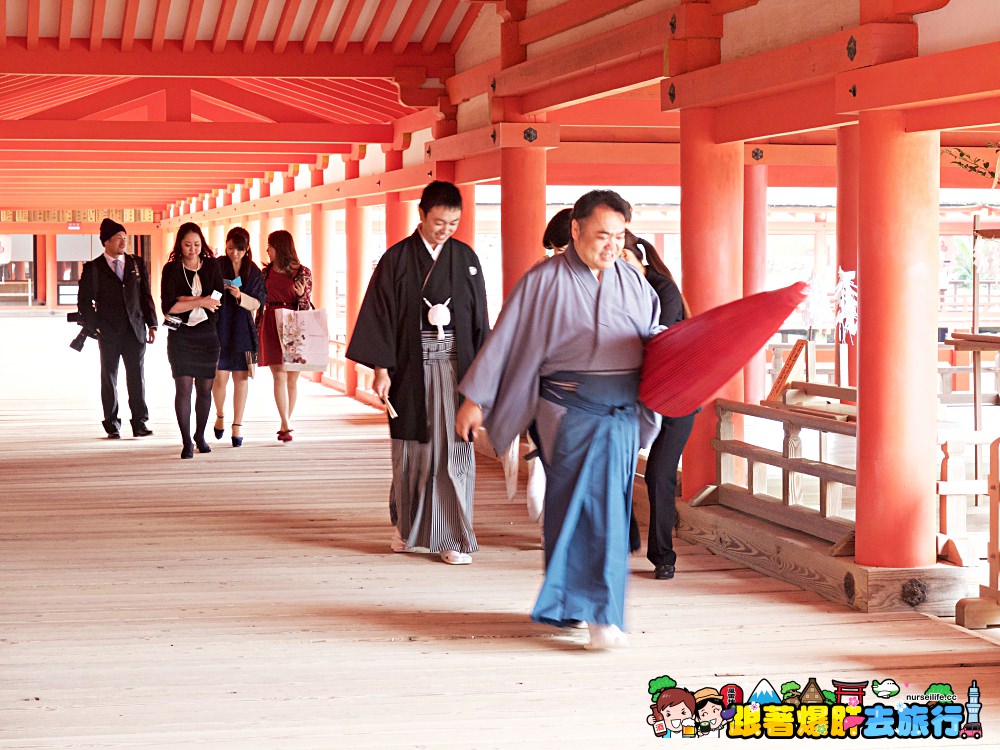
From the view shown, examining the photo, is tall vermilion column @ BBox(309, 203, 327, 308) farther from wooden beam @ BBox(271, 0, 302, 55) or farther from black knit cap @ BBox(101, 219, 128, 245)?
black knit cap @ BBox(101, 219, 128, 245)

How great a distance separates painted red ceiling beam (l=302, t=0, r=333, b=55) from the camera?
843cm

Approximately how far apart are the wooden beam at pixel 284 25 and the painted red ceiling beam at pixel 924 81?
16.0 feet

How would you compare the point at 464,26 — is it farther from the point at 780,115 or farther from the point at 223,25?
the point at 780,115

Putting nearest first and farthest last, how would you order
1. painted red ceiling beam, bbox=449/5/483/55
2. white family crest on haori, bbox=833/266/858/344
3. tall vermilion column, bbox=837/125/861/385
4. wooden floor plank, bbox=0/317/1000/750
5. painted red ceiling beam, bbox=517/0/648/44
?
wooden floor plank, bbox=0/317/1000/750, painted red ceiling beam, bbox=517/0/648/44, white family crest on haori, bbox=833/266/858/344, tall vermilion column, bbox=837/125/861/385, painted red ceiling beam, bbox=449/5/483/55

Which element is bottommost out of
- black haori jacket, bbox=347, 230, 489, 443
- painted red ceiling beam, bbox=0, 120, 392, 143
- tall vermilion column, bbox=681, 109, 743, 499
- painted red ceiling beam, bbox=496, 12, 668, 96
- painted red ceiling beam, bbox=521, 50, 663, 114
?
black haori jacket, bbox=347, 230, 489, 443

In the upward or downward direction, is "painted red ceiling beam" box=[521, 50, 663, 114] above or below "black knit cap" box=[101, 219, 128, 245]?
above

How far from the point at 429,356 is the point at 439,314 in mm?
178

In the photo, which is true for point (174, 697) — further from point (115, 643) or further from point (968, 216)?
point (968, 216)

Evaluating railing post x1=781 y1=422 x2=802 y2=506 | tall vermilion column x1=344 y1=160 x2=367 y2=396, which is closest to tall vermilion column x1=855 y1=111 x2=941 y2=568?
railing post x1=781 y1=422 x2=802 y2=506

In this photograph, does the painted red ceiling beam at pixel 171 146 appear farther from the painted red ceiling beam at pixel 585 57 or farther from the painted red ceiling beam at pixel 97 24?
the painted red ceiling beam at pixel 585 57

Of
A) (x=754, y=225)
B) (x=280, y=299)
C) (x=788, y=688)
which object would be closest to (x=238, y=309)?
(x=280, y=299)

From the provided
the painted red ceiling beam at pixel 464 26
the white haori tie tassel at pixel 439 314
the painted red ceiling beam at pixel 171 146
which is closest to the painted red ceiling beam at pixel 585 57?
the painted red ceiling beam at pixel 464 26

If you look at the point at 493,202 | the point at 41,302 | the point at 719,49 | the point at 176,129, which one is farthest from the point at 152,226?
the point at 719,49

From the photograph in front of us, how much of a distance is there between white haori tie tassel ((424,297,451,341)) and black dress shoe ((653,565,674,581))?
49.1 inches
